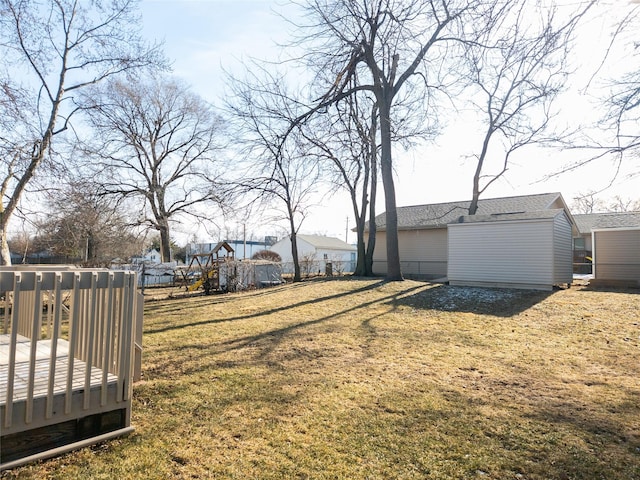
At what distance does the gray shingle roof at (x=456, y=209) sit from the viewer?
18938 millimetres

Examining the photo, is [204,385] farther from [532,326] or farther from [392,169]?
[392,169]

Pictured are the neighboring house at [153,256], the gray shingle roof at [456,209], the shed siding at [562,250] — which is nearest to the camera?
the shed siding at [562,250]

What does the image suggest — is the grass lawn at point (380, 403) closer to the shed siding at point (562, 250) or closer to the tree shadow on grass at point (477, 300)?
the tree shadow on grass at point (477, 300)

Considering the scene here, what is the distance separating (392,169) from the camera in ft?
46.0

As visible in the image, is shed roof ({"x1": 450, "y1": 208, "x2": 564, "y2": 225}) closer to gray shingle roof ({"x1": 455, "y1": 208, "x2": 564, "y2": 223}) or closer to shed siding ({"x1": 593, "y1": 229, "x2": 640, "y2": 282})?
gray shingle roof ({"x1": 455, "y1": 208, "x2": 564, "y2": 223})

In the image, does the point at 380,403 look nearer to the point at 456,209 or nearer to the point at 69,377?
the point at 69,377

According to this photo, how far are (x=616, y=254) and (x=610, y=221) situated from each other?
729 centimetres

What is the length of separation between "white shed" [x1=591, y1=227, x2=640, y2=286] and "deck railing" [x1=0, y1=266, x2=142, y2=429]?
17620 mm

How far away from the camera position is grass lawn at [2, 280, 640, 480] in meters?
2.71

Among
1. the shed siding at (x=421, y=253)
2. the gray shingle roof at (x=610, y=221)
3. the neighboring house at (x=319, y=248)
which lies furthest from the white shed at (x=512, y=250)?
the neighboring house at (x=319, y=248)

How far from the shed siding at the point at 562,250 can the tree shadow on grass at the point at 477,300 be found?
4.68 feet

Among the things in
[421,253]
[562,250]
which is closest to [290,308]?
[562,250]

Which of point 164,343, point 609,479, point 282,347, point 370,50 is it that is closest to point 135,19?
point 370,50

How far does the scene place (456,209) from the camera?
21.5m
